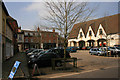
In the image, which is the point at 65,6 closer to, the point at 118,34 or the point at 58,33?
the point at 58,33

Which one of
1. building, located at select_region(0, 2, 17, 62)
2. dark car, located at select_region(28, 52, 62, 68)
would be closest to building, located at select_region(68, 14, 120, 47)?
building, located at select_region(0, 2, 17, 62)

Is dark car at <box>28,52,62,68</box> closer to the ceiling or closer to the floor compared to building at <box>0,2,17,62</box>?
closer to the floor

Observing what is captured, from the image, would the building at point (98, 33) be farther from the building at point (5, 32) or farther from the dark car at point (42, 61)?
the dark car at point (42, 61)

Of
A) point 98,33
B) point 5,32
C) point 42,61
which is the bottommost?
point 42,61

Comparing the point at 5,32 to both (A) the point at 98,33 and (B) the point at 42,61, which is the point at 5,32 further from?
(A) the point at 98,33

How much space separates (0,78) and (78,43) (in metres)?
42.5

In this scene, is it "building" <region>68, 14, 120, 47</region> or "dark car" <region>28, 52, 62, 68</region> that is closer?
"dark car" <region>28, 52, 62, 68</region>

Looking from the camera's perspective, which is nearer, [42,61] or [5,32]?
[42,61]

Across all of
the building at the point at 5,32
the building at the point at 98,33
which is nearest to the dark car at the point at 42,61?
the building at the point at 5,32

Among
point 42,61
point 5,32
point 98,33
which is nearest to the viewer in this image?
point 42,61

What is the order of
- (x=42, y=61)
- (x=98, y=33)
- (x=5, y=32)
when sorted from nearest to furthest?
(x=42, y=61) → (x=5, y=32) → (x=98, y=33)

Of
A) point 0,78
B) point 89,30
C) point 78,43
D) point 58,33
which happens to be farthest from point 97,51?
point 78,43

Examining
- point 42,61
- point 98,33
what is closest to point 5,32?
point 42,61

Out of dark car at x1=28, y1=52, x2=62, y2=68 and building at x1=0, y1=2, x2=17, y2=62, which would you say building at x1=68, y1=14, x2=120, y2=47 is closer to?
building at x1=0, y1=2, x2=17, y2=62
